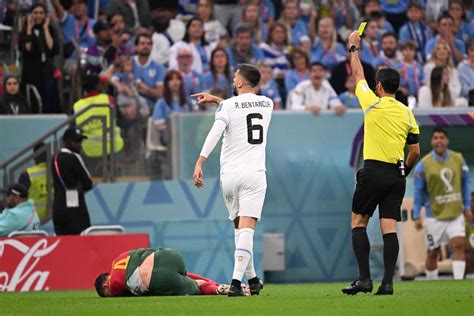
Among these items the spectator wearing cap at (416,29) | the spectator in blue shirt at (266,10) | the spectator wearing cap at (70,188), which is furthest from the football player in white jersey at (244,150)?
the spectator wearing cap at (416,29)

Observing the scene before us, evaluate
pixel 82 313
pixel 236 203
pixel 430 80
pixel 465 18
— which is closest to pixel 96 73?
pixel 430 80

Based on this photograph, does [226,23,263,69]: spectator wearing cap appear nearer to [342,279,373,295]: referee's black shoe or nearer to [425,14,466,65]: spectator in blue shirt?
[425,14,466,65]: spectator in blue shirt

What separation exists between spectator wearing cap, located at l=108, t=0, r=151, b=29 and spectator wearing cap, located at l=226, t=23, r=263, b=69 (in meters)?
2.04

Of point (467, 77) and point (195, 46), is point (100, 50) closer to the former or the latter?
point (195, 46)

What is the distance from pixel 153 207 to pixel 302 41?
5.19 meters

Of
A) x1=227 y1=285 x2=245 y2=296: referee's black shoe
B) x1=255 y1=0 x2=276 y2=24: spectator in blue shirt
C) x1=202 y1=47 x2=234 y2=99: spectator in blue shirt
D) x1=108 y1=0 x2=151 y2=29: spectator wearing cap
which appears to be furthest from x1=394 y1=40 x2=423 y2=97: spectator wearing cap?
x1=227 y1=285 x2=245 y2=296: referee's black shoe

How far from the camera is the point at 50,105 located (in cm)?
2334

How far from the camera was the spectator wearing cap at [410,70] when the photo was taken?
24.2 meters

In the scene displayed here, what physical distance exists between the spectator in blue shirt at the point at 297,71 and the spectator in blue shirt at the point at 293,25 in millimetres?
1512

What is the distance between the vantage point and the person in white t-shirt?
23109 mm

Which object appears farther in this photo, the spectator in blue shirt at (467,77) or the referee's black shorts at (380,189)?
the spectator in blue shirt at (467,77)

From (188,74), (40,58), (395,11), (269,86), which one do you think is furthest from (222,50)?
(395,11)

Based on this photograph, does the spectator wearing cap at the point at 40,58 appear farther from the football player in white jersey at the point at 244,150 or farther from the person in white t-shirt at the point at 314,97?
the football player in white jersey at the point at 244,150

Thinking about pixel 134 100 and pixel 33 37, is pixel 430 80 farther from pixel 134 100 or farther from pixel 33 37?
pixel 33 37
